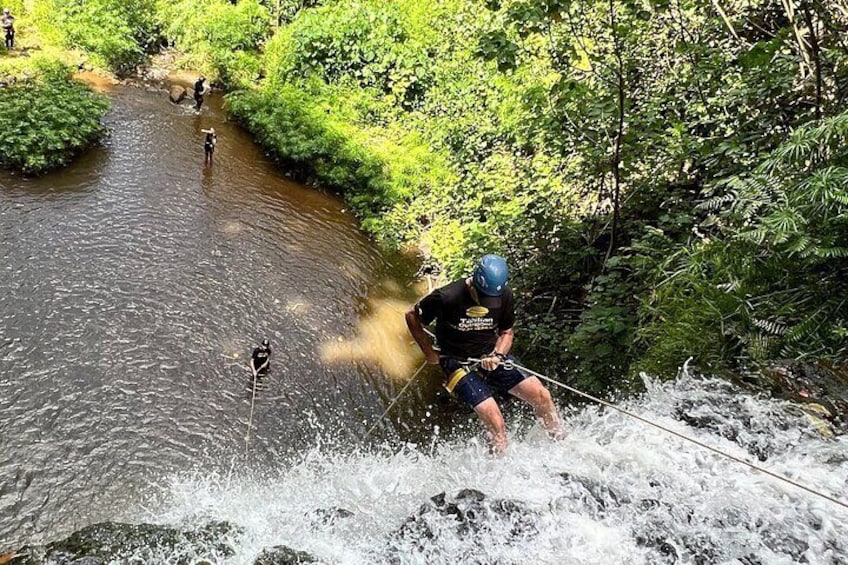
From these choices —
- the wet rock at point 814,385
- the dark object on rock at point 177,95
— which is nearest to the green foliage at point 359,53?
the dark object on rock at point 177,95

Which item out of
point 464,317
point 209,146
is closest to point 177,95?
point 209,146

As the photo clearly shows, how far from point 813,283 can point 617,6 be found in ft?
17.3

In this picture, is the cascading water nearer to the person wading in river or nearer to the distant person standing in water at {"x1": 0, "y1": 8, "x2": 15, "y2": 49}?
the person wading in river

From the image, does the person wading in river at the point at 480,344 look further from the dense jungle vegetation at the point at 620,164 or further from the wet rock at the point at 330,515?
the wet rock at the point at 330,515

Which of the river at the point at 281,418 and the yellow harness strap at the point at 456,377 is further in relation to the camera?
the yellow harness strap at the point at 456,377

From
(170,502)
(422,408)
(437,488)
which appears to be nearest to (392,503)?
(437,488)

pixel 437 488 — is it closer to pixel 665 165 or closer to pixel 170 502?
pixel 170 502

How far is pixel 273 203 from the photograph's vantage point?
13.1 metres

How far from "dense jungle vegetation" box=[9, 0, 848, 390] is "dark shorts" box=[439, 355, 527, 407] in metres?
1.24

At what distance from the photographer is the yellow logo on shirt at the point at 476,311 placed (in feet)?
17.4

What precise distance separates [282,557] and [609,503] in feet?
7.23

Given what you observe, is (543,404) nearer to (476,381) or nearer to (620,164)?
(476,381)

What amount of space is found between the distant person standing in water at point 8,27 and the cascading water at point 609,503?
59.9 feet

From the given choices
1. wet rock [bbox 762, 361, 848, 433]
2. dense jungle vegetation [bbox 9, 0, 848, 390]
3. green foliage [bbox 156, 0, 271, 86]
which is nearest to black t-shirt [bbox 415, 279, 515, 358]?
dense jungle vegetation [bbox 9, 0, 848, 390]
